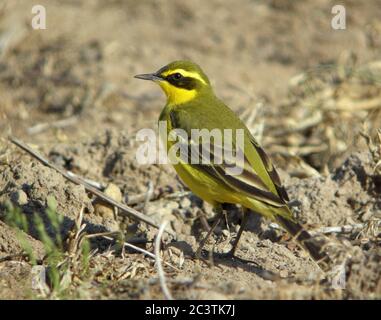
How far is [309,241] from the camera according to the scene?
20.7 feet

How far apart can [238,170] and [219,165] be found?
0.18 m

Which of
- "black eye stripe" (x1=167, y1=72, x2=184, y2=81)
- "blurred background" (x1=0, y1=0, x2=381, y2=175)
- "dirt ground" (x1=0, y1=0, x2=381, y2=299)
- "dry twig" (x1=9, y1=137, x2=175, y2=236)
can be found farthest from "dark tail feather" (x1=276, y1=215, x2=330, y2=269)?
"blurred background" (x1=0, y1=0, x2=381, y2=175)

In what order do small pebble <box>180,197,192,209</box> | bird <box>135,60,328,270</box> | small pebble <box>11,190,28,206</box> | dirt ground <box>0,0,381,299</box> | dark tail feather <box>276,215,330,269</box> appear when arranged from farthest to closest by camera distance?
small pebble <box>180,197,192,209</box> → small pebble <box>11,190,28,206</box> → bird <box>135,60,328,270</box> → dirt ground <box>0,0,381,299</box> → dark tail feather <box>276,215,330,269</box>

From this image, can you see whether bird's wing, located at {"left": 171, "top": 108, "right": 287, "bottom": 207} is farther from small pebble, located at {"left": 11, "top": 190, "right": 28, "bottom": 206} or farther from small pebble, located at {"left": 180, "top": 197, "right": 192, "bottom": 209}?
small pebble, located at {"left": 11, "top": 190, "right": 28, "bottom": 206}

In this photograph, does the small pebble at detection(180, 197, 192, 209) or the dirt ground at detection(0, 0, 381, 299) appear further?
the small pebble at detection(180, 197, 192, 209)

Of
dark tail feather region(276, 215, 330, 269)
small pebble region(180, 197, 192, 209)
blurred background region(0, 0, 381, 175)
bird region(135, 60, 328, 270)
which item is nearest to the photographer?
dark tail feather region(276, 215, 330, 269)

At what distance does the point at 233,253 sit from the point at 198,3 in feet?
28.2

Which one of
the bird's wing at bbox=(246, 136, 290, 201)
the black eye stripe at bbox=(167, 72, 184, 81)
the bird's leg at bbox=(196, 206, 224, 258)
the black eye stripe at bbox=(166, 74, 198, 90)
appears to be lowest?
the bird's leg at bbox=(196, 206, 224, 258)

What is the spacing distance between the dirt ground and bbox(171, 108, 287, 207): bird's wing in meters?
0.61

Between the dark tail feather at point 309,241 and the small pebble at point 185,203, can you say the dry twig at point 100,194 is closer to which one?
the small pebble at point 185,203

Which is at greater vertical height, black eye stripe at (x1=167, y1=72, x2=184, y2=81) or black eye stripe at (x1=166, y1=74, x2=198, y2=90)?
black eye stripe at (x1=167, y1=72, x2=184, y2=81)

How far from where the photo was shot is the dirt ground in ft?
20.7

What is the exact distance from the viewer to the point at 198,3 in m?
14.8

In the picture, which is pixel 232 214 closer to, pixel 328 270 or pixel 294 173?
pixel 294 173
